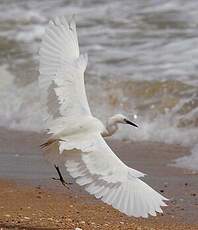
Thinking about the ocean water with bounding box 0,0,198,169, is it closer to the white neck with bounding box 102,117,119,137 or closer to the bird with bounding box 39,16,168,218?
the white neck with bounding box 102,117,119,137

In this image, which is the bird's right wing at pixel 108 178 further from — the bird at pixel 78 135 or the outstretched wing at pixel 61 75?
the outstretched wing at pixel 61 75

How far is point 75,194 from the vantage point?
745 centimetres

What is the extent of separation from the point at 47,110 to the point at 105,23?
8.57m

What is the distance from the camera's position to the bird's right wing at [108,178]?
562 cm

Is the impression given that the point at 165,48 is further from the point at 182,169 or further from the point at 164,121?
the point at 182,169

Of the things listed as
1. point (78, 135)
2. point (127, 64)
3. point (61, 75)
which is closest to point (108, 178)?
point (78, 135)

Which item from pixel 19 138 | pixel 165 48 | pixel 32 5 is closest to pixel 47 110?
pixel 19 138

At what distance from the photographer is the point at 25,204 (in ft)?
22.9

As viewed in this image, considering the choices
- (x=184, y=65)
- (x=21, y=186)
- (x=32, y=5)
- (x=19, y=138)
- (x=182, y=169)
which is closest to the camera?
(x=21, y=186)

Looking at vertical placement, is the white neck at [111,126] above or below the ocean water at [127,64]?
above

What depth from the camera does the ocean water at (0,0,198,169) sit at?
10.5 m

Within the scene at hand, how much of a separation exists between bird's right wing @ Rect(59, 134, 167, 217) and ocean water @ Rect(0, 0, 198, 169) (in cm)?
268

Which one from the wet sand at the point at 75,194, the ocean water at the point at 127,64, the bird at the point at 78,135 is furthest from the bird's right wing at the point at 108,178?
the ocean water at the point at 127,64

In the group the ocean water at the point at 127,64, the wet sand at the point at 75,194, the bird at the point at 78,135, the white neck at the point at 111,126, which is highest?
the bird at the point at 78,135
